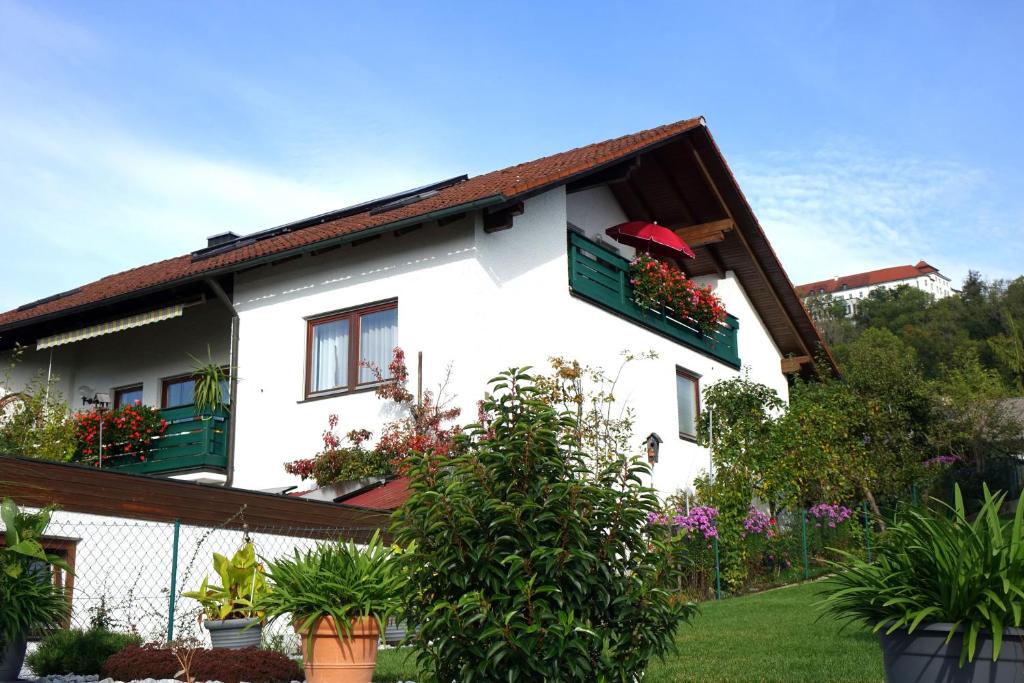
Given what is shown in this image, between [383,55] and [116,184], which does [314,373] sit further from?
[383,55]

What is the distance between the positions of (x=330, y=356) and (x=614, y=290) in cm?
537

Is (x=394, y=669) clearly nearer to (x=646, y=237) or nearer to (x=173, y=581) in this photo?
(x=173, y=581)

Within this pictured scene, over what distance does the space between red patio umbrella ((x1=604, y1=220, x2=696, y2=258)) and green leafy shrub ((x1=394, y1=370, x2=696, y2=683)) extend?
574 inches

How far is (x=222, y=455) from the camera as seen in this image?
18906 millimetres

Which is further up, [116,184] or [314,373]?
[116,184]

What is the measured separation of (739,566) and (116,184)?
11025 millimetres

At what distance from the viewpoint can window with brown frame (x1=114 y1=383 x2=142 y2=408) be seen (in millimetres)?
22281

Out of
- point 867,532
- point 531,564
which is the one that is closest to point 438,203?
point 867,532

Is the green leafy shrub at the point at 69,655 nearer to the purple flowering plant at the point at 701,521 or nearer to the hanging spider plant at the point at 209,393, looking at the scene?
the purple flowering plant at the point at 701,521

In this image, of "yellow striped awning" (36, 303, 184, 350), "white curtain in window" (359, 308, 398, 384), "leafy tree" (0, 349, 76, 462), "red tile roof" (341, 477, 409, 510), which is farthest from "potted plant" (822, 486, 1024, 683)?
"yellow striped awning" (36, 303, 184, 350)

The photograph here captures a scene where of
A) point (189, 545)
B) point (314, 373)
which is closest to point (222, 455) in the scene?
point (314, 373)

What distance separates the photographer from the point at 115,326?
1939 cm

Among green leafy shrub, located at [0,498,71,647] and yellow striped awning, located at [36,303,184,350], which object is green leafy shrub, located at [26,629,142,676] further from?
yellow striped awning, located at [36,303,184,350]

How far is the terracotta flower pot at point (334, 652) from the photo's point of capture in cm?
745
